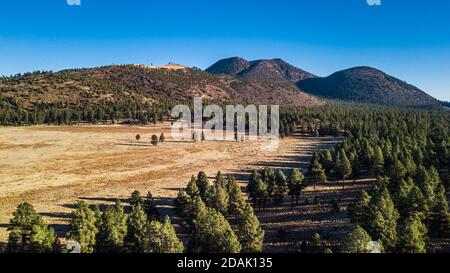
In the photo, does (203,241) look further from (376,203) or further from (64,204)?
(64,204)

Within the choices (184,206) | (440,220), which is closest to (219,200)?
(184,206)

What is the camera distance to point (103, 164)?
114 metres

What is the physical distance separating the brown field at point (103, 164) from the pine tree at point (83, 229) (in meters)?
17.8

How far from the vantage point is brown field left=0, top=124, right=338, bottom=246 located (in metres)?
77.6

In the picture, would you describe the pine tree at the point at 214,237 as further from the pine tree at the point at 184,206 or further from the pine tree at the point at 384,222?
the pine tree at the point at 384,222

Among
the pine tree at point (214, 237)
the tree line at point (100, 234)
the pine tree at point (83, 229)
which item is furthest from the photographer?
the pine tree at point (83, 229)

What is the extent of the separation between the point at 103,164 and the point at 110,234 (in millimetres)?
72992

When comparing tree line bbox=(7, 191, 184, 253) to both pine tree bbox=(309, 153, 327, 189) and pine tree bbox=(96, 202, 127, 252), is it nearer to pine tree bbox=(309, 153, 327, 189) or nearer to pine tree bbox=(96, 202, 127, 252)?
pine tree bbox=(96, 202, 127, 252)

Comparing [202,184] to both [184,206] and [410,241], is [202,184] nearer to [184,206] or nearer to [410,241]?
[184,206]

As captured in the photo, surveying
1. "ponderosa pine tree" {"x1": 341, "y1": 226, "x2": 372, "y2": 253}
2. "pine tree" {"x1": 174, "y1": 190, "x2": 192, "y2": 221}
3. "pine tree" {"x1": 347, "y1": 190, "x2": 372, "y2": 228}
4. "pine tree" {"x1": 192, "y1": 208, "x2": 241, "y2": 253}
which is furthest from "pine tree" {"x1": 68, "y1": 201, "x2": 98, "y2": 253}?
"pine tree" {"x1": 347, "y1": 190, "x2": 372, "y2": 228}

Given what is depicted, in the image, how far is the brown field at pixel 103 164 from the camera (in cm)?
7762

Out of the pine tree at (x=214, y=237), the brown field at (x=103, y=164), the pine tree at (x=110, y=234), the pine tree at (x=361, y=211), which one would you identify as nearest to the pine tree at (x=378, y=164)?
the brown field at (x=103, y=164)

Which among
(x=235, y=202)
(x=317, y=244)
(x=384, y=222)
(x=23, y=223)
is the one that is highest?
(x=384, y=222)

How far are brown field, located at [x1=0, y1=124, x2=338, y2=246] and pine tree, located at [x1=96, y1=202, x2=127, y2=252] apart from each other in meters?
17.8
